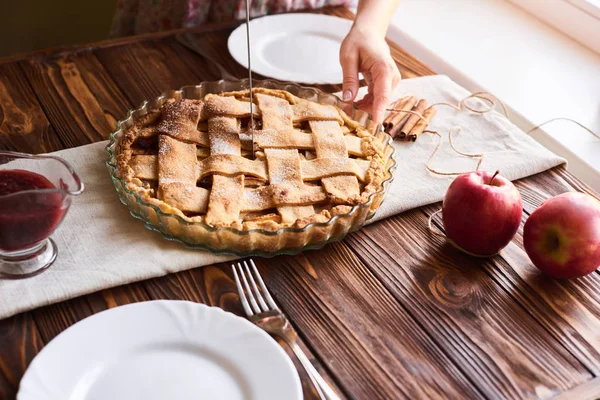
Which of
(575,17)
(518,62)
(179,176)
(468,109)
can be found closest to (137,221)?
(179,176)

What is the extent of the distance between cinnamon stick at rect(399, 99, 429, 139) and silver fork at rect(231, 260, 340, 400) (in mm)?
487

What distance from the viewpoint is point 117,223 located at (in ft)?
3.42

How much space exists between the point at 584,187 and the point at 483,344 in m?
0.50

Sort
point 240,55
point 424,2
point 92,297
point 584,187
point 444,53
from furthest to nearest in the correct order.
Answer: point 424,2
point 444,53
point 240,55
point 584,187
point 92,297

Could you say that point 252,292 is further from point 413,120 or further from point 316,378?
point 413,120

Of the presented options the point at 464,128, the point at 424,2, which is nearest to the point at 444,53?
the point at 424,2

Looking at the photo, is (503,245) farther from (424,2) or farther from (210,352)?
→ (424,2)

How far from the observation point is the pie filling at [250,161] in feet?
3.40

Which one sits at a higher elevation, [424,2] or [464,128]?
[464,128]

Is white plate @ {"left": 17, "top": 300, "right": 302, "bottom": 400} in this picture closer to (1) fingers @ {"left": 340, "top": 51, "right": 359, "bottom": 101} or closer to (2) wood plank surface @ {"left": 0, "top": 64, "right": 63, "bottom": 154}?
(2) wood plank surface @ {"left": 0, "top": 64, "right": 63, "bottom": 154}

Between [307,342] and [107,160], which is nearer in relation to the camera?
[307,342]

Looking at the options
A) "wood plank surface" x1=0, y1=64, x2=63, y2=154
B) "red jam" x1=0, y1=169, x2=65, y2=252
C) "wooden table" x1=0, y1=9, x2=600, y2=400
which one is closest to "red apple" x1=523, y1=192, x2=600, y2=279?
"wooden table" x1=0, y1=9, x2=600, y2=400

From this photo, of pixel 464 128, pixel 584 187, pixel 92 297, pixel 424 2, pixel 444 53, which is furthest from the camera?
pixel 424 2

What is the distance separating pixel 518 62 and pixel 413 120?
32.4 inches
